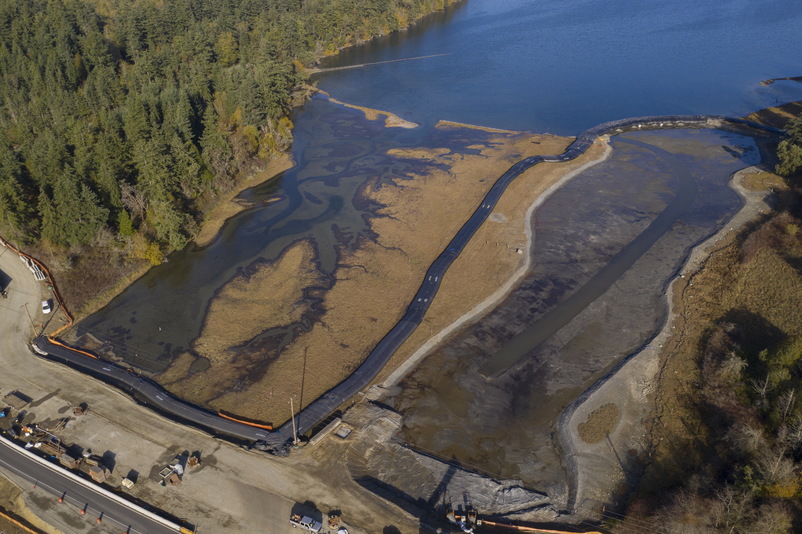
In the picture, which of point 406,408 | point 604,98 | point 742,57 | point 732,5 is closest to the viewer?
point 406,408

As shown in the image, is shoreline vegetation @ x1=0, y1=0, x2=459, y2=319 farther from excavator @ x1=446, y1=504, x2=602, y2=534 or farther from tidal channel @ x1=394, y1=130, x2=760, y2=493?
excavator @ x1=446, y1=504, x2=602, y2=534

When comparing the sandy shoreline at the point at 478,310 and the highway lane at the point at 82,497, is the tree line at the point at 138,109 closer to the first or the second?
the highway lane at the point at 82,497

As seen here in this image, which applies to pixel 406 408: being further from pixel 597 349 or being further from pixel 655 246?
pixel 655 246

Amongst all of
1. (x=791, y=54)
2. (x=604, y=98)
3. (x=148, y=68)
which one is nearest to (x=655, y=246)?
(x=604, y=98)

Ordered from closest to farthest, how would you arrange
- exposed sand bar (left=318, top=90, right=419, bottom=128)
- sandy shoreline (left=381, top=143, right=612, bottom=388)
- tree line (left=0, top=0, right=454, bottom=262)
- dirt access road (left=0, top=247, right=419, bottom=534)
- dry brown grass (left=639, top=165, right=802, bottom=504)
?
dirt access road (left=0, top=247, right=419, bottom=534), dry brown grass (left=639, top=165, right=802, bottom=504), sandy shoreline (left=381, top=143, right=612, bottom=388), tree line (left=0, top=0, right=454, bottom=262), exposed sand bar (left=318, top=90, right=419, bottom=128)

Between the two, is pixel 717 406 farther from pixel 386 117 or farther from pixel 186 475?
pixel 386 117

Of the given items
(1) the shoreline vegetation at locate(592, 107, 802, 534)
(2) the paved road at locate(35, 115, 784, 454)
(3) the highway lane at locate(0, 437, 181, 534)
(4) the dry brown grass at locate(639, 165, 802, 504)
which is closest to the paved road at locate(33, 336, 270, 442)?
(2) the paved road at locate(35, 115, 784, 454)

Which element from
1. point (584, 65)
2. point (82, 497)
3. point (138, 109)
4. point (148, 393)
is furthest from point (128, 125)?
point (584, 65)
